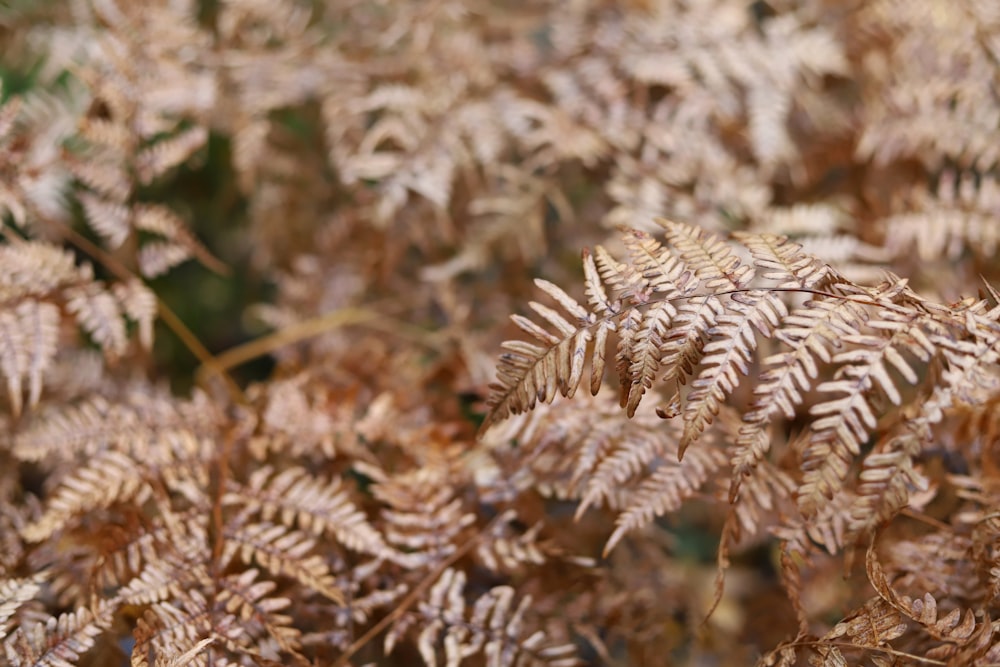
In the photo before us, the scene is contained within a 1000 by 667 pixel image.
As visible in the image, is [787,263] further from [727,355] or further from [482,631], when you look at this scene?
[482,631]

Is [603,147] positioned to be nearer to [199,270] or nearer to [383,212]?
[383,212]

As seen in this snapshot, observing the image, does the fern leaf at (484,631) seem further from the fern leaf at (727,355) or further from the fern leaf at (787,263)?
the fern leaf at (787,263)

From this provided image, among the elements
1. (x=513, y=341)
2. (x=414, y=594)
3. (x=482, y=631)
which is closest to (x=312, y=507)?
(x=414, y=594)

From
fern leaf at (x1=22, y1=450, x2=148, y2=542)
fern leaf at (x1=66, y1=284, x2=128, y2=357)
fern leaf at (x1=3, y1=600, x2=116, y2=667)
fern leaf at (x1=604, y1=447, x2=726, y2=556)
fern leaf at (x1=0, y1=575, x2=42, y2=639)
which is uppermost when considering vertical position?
→ fern leaf at (x1=66, y1=284, x2=128, y2=357)

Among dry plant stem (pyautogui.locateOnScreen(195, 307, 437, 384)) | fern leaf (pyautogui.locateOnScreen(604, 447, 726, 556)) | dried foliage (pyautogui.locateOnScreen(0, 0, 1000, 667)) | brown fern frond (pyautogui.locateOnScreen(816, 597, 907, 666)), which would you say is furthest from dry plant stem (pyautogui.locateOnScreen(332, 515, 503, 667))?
dry plant stem (pyautogui.locateOnScreen(195, 307, 437, 384))

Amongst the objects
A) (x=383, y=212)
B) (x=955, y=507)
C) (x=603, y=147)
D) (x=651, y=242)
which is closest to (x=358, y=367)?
(x=383, y=212)

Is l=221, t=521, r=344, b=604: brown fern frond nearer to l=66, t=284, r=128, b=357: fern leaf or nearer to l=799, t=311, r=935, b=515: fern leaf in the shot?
l=66, t=284, r=128, b=357: fern leaf

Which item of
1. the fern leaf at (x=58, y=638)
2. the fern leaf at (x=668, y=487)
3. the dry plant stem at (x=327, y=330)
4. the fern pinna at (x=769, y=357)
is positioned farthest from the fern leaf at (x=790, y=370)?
the dry plant stem at (x=327, y=330)
